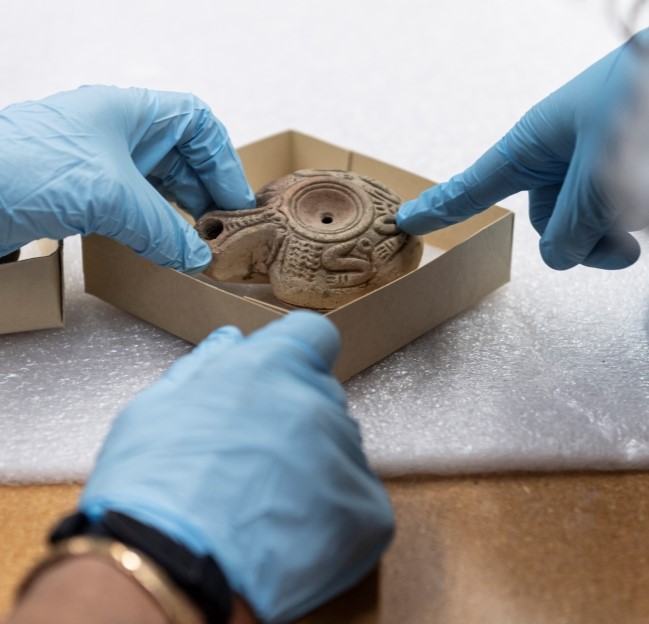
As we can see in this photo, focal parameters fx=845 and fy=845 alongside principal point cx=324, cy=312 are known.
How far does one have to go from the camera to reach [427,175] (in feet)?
6.92

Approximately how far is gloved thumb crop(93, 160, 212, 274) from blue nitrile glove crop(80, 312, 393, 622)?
42cm

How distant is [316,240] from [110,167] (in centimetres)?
38

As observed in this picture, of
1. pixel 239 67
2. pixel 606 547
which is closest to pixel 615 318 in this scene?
pixel 606 547

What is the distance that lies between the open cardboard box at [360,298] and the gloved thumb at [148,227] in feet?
0.14

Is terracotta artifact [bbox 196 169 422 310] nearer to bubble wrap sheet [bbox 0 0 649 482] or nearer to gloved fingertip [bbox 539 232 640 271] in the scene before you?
bubble wrap sheet [bbox 0 0 649 482]

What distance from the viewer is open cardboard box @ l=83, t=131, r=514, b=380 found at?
1.41 m

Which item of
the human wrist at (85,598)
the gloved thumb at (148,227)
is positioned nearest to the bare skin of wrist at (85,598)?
the human wrist at (85,598)

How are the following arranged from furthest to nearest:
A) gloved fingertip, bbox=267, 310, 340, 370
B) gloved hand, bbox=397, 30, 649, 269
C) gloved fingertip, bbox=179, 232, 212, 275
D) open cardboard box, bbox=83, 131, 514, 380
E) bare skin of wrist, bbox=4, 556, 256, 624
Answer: gloved fingertip, bbox=179, 232, 212, 275
open cardboard box, bbox=83, 131, 514, 380
gloved hand, bbox=397, 30, 649, 269
gloved fingertip, bbox=267, 310, 340, 370
bare skin of wrist, bbox=4, 556, 256, 624

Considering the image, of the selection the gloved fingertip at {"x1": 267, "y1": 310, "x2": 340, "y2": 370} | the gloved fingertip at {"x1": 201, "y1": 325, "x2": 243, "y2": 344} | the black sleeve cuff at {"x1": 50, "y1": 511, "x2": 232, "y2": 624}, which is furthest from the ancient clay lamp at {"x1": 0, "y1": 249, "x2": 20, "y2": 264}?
the black sleeve cuff at {"x1": 50, "y1": 511, "x2": 232, "y2": 624}

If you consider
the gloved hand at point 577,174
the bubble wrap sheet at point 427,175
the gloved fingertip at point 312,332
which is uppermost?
the gloved hand at point 577,174

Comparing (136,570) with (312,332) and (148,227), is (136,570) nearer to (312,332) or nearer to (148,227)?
(312,332)

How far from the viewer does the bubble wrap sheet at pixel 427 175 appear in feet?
4.48

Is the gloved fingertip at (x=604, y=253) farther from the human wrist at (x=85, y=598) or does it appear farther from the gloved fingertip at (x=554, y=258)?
the human wrist at (x=85, y=598)

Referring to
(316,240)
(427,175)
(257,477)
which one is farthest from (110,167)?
(427,175)
